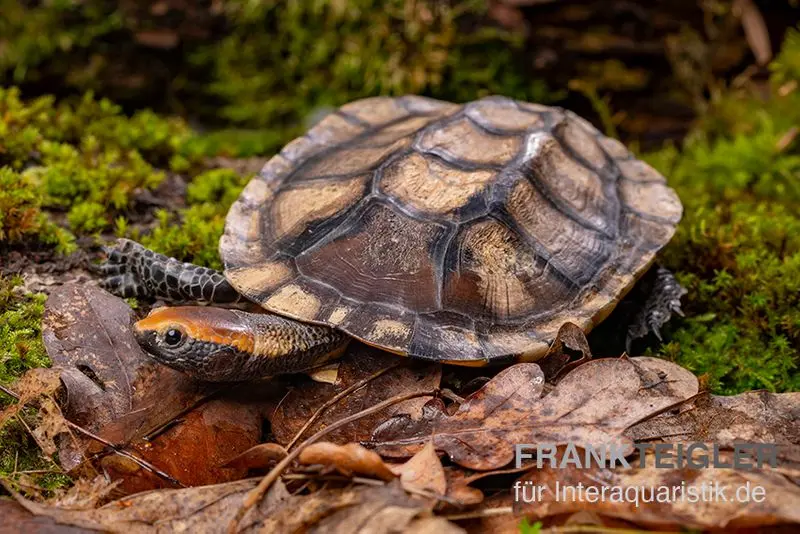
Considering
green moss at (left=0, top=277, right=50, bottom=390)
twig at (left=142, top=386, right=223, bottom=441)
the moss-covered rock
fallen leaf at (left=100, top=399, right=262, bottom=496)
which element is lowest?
fallen leaf at (left=100, top=399, right=262, bottom=496)

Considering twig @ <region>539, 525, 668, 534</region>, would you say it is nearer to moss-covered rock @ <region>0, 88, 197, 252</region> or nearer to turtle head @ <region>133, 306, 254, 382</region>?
turtle head @ <region>133, 306, 254, 382</region>

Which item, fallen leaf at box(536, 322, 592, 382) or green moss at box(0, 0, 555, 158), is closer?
fallen leaf at box(536, 322, 592, 382)

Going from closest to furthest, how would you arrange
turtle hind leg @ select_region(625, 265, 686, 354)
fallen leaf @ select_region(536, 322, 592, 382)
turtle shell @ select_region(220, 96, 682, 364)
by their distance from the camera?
fallen leaf @ select_region(536, 322, 592, 382), turtle shell @ select_region(220, 96, 682, 364), turtle hind leg @ select_region(625, 265, 686, 354)

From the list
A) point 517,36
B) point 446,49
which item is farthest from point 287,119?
point 517,36

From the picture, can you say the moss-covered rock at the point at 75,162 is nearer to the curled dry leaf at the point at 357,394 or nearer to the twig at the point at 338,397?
the curled dry leaf at the point at 357,394

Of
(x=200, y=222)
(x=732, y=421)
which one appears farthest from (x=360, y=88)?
(x=732, y=421)

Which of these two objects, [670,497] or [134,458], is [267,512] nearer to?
[134,458]

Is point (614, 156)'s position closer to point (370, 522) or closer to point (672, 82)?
point (672, 82)

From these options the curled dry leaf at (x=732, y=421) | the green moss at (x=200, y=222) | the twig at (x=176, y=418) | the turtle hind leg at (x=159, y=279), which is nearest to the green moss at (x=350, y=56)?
the green moss at (x=200, y=222)

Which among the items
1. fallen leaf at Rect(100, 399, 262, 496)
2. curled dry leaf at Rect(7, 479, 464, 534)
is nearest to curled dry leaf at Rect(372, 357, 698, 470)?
curled dry leaf at Rect(7, 479, 464, 534)
